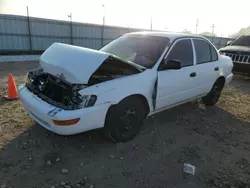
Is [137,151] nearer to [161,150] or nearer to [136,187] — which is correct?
[161,150]

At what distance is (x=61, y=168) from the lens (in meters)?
2.71

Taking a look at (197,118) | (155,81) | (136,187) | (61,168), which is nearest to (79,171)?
(61,168)

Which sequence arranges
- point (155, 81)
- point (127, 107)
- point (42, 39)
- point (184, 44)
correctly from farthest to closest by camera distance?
point (42, 39), point (184, 44), point (155, 81), point (127, 107)

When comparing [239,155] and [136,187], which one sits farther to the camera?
[239,155]

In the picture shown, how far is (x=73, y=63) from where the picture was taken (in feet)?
9.51

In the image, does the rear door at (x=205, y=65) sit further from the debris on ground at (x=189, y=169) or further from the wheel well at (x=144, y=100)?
the debris on ground at (x=189, y=169)

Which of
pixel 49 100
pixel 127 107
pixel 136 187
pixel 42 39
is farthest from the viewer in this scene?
pixel 42 39

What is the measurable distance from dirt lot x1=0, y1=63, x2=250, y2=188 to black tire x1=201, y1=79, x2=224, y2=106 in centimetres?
92

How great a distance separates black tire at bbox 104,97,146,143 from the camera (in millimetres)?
3033

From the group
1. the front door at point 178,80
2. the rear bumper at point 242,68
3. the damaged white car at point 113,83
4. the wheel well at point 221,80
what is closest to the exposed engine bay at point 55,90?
the damaged white car at point 113,83

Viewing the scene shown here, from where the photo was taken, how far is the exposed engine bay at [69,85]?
272 cm

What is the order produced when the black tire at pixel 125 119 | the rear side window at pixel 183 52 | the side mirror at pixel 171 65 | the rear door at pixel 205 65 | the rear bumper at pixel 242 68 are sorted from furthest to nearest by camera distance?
the rear bumper at pixel 242 68
the rear door at pixel 205 65
the rear side window at pixel 183 52
the side mirror at pixel 171 65
the black tire at pixel 125 119

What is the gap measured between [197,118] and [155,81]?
175cm

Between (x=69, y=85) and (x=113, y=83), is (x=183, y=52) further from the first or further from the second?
(x=69, y=85)
